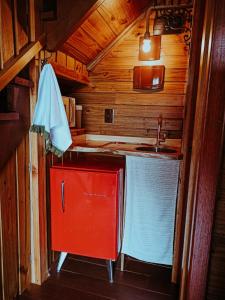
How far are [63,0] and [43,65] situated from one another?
411mm

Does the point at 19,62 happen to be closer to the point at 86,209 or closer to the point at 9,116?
the point at 9,116

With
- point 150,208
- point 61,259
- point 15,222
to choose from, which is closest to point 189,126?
point 150,208

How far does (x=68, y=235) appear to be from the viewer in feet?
5.72

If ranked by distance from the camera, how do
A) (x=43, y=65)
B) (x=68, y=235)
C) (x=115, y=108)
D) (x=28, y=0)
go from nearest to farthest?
(x=28, y=0) → (x=43, y=65) → (x=68, y=235) → (x=115, y=108)

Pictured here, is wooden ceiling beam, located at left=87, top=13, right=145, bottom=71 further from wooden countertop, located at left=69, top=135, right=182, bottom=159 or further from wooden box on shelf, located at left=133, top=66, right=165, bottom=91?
wooden countertop, located at left=69, top=135, right=182, bottom=159

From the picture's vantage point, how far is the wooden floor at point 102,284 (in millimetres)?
1582

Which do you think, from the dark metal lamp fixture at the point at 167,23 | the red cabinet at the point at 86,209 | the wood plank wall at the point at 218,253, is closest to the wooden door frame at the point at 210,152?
the wood plank wall at the point at 218,253

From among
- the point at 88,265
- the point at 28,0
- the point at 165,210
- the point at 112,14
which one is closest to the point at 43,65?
the point at 28,0

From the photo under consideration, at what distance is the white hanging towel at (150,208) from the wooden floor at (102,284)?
123 mm

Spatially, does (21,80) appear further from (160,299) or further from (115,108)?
(160,299)

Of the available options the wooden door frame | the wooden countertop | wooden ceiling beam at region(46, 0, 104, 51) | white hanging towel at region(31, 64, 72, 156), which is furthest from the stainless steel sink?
the wooden door frame

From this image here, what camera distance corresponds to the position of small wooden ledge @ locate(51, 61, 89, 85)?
5.21 feet

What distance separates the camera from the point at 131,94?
7.20 ft

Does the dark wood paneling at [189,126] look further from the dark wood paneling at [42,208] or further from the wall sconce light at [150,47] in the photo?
the dark wood paneling at [42,208]
